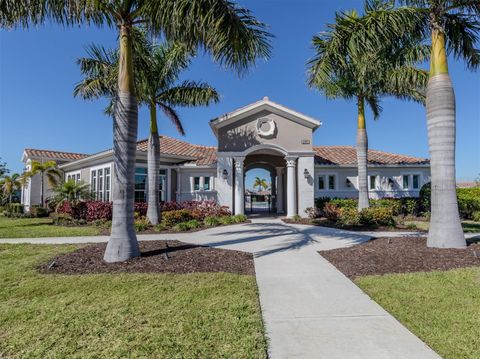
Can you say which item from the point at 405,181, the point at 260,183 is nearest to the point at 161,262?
the point at 405,181

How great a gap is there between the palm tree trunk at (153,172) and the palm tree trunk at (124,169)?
6385 millimetres

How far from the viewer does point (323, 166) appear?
Answer: 20484 millimetres

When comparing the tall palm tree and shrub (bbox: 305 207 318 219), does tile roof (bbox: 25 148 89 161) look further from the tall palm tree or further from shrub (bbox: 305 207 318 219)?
shrub (bbox: 305 207 318 219)

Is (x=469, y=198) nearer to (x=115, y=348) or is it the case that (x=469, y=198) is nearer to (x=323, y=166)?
(x=323, y=166)

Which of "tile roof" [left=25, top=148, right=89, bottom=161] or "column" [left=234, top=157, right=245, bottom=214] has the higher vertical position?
"tile roof" [left=25, top=148, right=89, bottom=161]

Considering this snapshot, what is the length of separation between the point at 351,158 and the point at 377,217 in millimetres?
9370

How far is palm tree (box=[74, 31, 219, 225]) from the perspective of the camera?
11023 millimetres

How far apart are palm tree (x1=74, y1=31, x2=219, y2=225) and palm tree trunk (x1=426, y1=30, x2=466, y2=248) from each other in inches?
342

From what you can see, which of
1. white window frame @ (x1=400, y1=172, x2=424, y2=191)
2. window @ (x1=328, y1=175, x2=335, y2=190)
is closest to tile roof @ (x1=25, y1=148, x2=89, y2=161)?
window @ (x1=328, y1=175, x2=335, y2=190)

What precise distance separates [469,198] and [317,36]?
1646 cm

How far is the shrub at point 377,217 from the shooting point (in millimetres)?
13023

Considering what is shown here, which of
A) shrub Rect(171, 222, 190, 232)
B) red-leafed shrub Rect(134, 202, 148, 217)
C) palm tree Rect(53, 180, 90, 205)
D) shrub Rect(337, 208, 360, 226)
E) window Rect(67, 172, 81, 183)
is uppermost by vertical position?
window Rect(67, 172, 81, 183)

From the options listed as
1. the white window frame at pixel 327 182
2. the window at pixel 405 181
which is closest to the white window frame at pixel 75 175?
the white window frame at pixel 327 182

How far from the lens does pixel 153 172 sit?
43.6 feet
